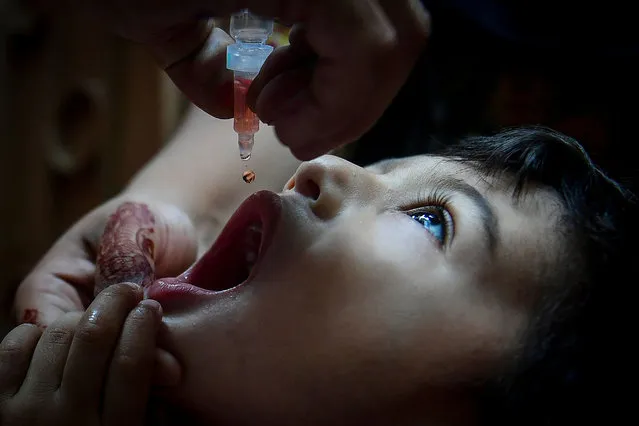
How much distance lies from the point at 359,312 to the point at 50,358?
27 cm

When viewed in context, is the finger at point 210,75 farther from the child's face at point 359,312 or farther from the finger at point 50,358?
the finger at point 50,358

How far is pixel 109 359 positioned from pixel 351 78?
314 mm

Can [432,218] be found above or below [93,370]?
above

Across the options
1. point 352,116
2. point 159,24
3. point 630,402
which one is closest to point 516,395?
point 630,402

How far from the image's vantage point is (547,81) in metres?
1.08

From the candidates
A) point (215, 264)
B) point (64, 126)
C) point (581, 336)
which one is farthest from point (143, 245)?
point (64, 126)

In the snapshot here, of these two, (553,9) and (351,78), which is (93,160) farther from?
(351,78)

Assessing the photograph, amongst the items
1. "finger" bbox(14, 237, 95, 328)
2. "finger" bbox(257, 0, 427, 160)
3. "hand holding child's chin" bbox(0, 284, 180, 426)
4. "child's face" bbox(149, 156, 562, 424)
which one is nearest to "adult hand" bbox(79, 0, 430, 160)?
"finger" bbox(257, 0, 427, 160)

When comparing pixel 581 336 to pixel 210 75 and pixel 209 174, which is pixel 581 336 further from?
pixel 209 174

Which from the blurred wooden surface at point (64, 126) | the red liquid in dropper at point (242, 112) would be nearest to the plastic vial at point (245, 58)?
the red liquid in dropper at point (242, 112)

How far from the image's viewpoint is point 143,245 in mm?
792

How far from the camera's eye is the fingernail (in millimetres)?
612

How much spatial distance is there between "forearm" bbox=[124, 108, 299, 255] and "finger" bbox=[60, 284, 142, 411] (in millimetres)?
311

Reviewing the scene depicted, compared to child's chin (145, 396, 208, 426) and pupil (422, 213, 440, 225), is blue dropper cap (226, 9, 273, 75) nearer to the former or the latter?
pupil (422, 213, 440, 225)
